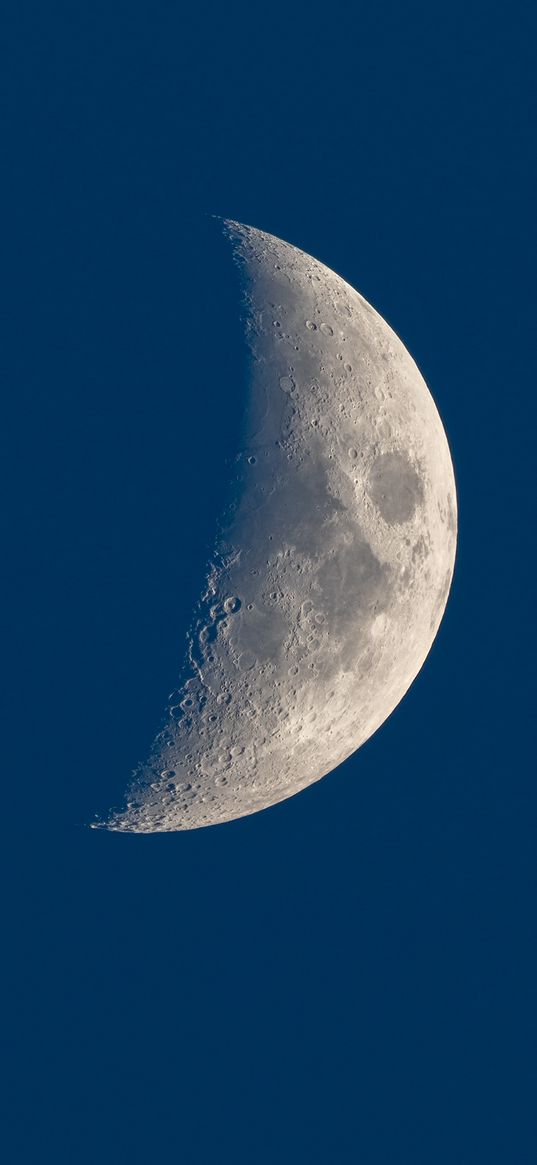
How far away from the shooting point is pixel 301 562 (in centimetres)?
1030

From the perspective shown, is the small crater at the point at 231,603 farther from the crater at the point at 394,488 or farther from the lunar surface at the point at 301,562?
the crater at the point at 394,488

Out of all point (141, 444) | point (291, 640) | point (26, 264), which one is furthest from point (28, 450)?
point (291, 640)

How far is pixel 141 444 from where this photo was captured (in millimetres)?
9758

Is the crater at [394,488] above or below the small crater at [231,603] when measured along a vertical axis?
above

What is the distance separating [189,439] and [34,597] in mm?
1968

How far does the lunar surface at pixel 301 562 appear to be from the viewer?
10227mm

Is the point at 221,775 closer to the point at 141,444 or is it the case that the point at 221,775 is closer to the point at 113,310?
the point at 141,444

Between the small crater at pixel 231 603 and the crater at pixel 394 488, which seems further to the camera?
the crater at pixel 394 488

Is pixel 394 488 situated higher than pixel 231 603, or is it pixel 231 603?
pixel 394 488

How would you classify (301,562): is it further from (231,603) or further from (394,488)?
(394,488)

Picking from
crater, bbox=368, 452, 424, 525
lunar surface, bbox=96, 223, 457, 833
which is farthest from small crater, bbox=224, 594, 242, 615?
crater, bbox=368, 452, 424, 525

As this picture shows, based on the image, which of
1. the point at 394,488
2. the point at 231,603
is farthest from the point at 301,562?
the point at 394,488

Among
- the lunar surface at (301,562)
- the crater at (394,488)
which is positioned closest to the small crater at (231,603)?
the lunar surface at (301,562)

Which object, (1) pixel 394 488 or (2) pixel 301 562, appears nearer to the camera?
(2) pixel 301 562
